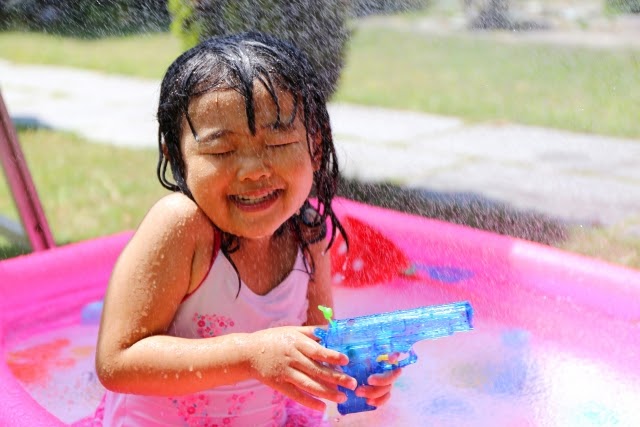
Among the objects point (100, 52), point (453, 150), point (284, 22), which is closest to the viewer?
point (284, 22)

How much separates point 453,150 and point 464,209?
91 cm

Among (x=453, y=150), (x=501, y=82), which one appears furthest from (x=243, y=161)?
(x=501, y=82)

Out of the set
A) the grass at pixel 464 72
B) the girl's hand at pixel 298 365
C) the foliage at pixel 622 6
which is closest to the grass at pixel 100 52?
the grass at pixel 464 72

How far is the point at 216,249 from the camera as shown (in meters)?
1.59

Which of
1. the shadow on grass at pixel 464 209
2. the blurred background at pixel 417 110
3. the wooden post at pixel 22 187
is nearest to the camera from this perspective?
the wooden post at pixel 22 187

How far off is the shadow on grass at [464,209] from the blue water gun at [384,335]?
6.97 ft

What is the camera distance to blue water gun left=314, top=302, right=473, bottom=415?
1.28 meters

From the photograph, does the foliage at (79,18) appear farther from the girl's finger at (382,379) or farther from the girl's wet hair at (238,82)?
the girl's finger at (382,379)

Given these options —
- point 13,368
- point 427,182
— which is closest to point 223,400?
point 13,368

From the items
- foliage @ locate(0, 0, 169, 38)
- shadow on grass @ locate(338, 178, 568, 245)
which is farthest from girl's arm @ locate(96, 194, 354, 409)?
foliage @ locate(0, 0, 169, 38)

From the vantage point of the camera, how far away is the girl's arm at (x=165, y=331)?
140cm

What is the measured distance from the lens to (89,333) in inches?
97.8

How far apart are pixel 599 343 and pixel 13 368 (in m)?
1.49

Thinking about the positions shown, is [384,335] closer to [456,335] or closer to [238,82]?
[238,82]
